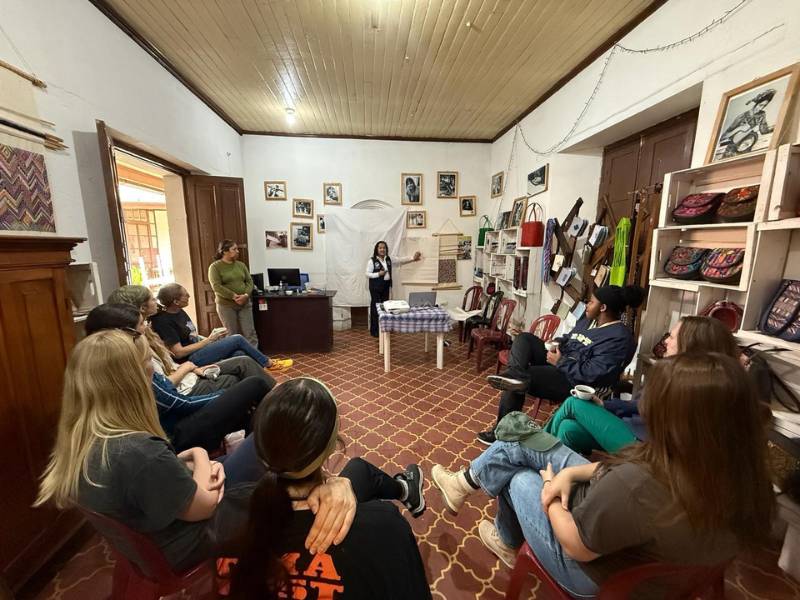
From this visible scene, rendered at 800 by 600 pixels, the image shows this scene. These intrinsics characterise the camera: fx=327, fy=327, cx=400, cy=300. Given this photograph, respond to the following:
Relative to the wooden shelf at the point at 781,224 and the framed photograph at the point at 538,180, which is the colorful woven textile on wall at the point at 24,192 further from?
the framed photograph at the point at 538,180

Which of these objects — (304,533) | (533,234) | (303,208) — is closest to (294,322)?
(303,208)

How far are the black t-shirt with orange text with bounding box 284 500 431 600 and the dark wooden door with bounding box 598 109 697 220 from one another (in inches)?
130

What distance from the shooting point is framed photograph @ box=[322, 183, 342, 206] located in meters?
5.54

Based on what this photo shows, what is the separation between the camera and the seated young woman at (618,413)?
4.74ft

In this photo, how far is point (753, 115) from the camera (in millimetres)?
1773

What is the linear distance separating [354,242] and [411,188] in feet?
4.50

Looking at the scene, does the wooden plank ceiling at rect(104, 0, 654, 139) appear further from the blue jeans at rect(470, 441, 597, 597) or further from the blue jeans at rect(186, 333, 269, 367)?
the blue jeans at rect(470, 441, 597, 597)

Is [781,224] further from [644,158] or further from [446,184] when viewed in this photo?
[446,184]

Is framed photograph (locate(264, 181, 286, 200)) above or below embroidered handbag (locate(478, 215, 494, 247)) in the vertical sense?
above

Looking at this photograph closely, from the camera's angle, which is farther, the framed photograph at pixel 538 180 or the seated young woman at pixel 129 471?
the framed photograph at pixel 538 180

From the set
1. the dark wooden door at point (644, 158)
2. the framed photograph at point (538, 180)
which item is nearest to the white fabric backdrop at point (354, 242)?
the framed photograph at point (538, 180)

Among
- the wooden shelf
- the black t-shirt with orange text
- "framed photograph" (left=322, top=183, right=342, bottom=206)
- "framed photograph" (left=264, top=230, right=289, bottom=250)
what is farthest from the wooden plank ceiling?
the black t-shirt with orange text

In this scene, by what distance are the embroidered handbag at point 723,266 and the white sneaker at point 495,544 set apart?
72.1 inches

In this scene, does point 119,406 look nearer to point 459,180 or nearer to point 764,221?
Result: point 764,221
